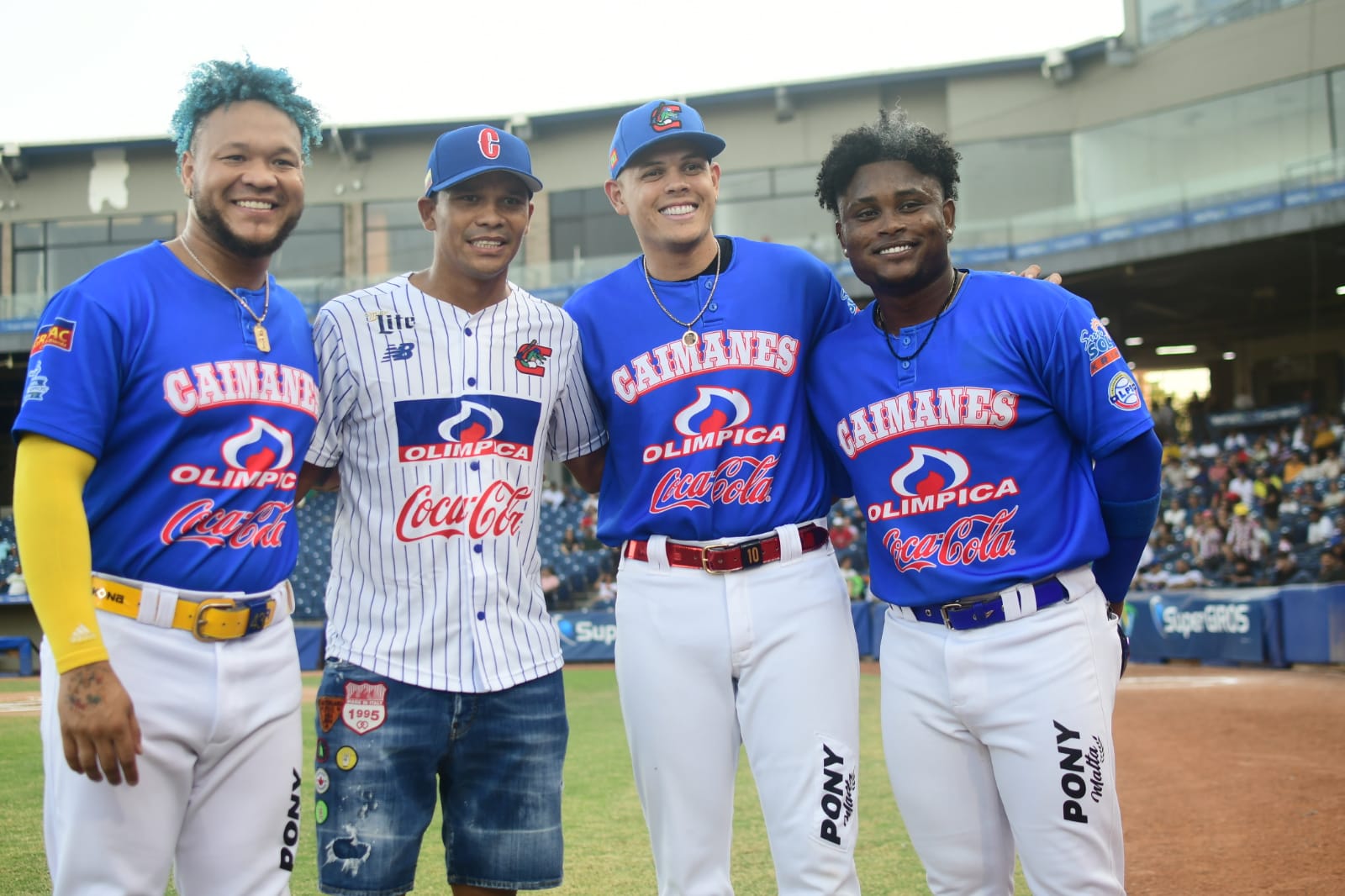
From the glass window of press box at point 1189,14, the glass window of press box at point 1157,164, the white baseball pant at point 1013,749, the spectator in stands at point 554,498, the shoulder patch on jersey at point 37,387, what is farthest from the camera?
the spectator in stands at point 554,498

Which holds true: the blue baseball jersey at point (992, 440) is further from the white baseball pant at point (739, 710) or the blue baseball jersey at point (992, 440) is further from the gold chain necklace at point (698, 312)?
the gold chain necklace at point (698, 312)

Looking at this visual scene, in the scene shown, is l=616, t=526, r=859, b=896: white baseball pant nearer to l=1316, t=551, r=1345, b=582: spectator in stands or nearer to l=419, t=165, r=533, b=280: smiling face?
l=419, t=165, r=533, b=280: smiling face

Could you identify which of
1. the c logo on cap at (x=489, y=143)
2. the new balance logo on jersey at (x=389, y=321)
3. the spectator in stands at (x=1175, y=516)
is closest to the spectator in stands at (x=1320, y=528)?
the spectator in stands at (x=1175, y=516)

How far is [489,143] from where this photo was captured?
351 centimetres

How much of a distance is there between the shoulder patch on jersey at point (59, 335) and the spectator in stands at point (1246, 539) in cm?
1833

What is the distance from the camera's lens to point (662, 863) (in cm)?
347

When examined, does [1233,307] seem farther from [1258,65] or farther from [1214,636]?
[1214,636]

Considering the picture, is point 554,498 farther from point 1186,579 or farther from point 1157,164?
point 1157,164

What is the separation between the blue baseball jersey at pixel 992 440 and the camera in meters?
3.34

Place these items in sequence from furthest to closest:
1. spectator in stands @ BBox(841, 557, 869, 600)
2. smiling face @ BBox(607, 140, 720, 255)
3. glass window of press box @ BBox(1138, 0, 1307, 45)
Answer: glass window of press box @ BBox(1138, 0, 1307, 45), spectator in stands @ BBox(841, 557, 869, 600), smiling face @ BBox(607, 140, 720, 255)

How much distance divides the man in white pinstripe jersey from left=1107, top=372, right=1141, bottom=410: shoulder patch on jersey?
166 cm

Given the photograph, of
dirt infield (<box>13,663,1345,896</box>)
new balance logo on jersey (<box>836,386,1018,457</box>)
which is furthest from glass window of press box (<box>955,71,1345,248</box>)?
new balance logo on jersey (<box>836,386,1018,457</box>)

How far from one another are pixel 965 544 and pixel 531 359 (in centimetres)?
140

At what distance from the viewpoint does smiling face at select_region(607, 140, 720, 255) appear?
3842 millimetres
